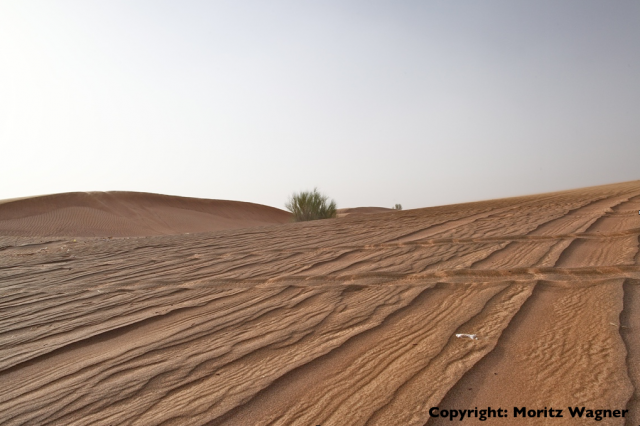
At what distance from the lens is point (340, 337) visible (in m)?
2.33

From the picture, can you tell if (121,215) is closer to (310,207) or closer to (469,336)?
(310,207)

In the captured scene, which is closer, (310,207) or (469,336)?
(469,336)

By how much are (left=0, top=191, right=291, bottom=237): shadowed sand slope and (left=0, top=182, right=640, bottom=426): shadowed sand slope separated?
1039 cm

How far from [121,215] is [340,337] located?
55.6 feet

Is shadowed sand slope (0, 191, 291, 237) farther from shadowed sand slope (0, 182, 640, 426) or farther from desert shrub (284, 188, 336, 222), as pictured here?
shadowed sand slope (0, 182, 640, 426)

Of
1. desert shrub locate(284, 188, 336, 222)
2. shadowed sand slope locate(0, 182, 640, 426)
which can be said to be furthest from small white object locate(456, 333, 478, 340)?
desert shrub locate(284, 188, 336, 222)

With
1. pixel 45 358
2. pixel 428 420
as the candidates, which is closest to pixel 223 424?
pixel 428 420

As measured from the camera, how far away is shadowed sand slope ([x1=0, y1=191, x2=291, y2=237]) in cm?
1393

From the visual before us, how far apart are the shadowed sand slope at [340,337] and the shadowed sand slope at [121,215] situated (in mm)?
10393

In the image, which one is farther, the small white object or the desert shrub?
the desert shrub

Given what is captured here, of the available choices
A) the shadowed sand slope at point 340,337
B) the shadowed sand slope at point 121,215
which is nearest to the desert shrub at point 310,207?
the shadowed sand slope at point 121,215

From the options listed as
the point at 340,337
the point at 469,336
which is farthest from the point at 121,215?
the point at 469,336

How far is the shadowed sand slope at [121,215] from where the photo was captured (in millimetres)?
13925

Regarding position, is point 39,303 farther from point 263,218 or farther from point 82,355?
point 263,218
